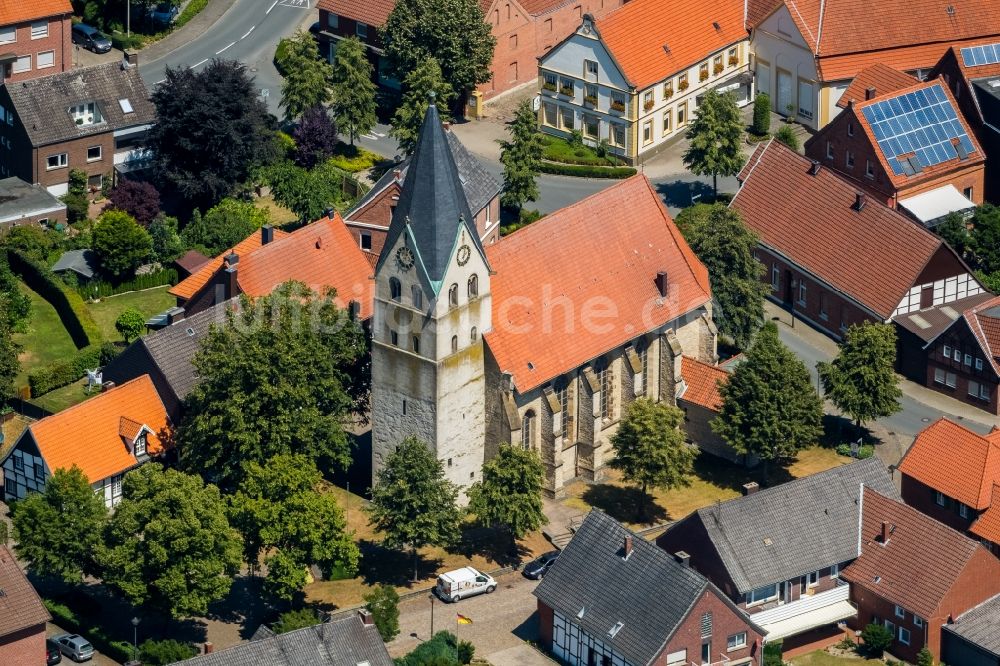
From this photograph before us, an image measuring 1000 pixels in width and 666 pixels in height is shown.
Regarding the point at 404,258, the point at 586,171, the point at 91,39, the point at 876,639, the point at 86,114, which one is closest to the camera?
the point at 876,639

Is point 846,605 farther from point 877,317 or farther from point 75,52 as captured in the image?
point 75,52

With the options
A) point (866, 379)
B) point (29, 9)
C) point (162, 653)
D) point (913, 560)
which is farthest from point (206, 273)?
point (913, 560)

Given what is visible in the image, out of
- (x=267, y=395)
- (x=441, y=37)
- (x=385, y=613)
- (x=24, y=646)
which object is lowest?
(x=385, y=613)

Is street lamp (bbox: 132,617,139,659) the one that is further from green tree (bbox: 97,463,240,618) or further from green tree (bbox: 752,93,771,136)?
green tree (bbox: 752,93,771,136)

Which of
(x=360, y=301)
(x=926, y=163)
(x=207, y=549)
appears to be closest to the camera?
(x=207, y=549)

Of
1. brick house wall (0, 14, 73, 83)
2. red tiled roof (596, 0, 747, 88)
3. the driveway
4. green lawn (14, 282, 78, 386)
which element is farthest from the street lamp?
red tiled roof (596, 0, 747, 88)

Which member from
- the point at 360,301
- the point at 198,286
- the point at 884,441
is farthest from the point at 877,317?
the point at 198,286

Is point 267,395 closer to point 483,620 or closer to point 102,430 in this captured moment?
point 102,430

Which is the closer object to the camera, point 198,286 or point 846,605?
point 846,605
